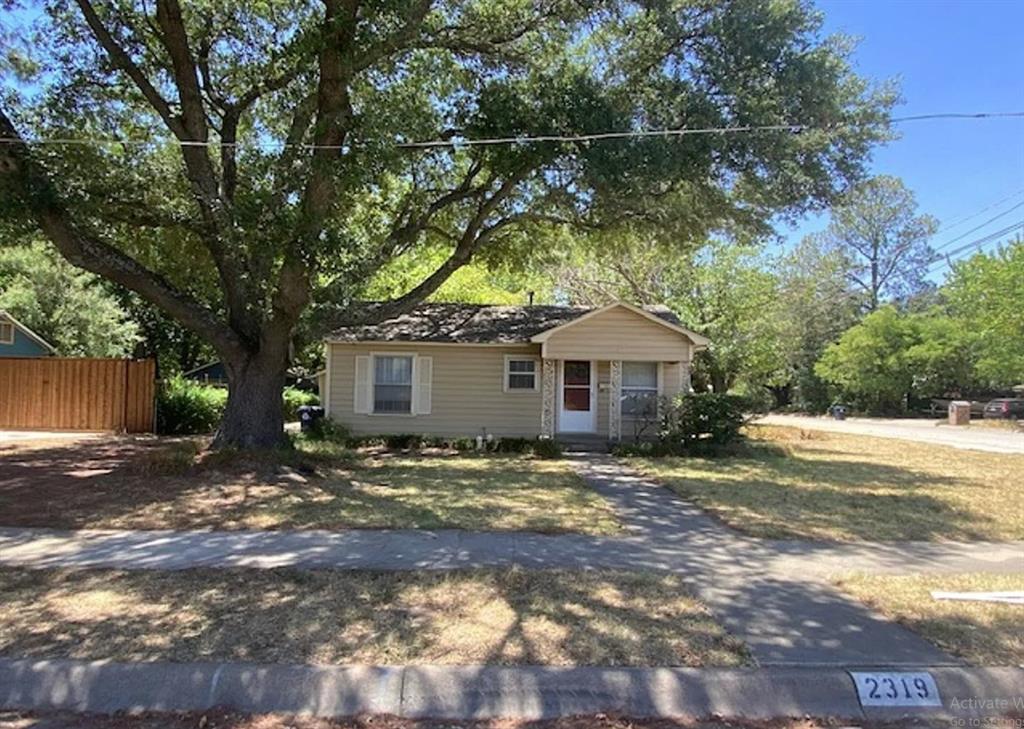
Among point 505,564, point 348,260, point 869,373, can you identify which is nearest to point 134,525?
point 505,564

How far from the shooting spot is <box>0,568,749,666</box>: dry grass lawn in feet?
14.5

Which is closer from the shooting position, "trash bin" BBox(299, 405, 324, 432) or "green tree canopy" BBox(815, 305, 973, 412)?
"trash bin" BBox(299, 405, 324, 432)

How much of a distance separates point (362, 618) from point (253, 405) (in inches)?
328

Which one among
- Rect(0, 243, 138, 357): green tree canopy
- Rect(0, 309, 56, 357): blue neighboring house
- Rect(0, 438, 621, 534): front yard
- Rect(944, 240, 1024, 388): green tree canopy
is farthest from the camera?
Rect(944, 240, 1024, 388): green tree canopy

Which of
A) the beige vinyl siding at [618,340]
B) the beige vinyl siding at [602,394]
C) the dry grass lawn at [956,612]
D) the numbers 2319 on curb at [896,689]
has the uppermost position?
the beige vinyl siding at [618,340]

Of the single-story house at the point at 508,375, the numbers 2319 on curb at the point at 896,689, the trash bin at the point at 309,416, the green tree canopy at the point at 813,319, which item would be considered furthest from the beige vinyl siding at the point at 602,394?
the green tree canopy at the point at 813,319

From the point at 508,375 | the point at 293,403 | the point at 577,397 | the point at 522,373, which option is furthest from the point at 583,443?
the point at 293,403

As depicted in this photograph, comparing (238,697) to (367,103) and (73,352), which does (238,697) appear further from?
(73,352)

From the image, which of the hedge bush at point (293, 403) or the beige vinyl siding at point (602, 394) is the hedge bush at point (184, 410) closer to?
the hedge bush at point (293, 403)

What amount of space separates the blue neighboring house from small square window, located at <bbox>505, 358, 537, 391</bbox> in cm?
1775

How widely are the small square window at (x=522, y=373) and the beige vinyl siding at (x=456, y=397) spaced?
0.51 ft

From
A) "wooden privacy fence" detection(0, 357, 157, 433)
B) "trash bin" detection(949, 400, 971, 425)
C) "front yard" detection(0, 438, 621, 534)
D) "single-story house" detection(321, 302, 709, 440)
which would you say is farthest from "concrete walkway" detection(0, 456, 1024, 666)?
"trash bin" detection(949, 400, 971, 425)

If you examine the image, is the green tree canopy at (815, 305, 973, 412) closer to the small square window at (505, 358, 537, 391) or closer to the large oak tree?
the small square window at (505, 358, 537, 391)

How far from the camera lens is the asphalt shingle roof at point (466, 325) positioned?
17953mm
